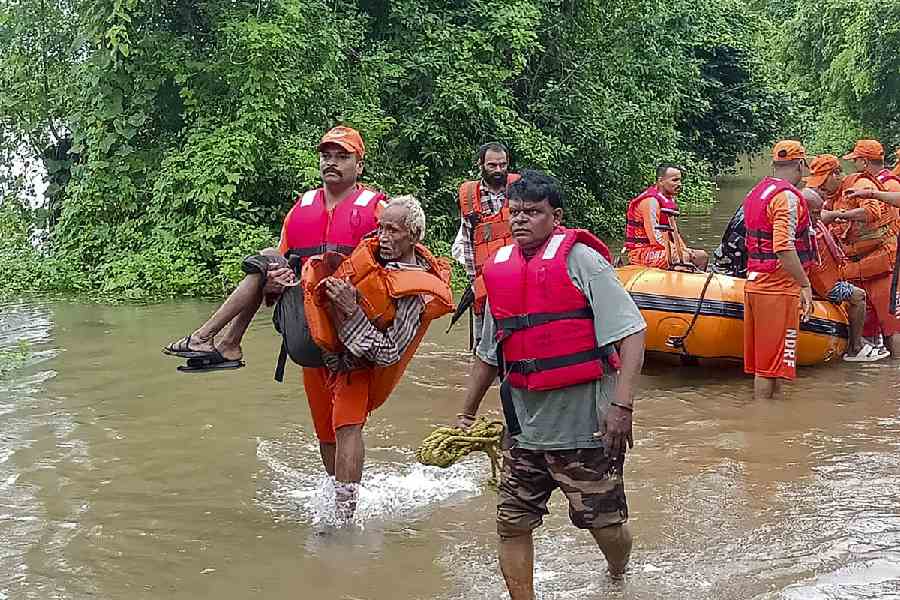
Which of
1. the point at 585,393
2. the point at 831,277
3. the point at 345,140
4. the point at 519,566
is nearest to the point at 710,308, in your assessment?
the point at 831,277

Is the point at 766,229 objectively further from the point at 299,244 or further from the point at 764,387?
the point at 299,244

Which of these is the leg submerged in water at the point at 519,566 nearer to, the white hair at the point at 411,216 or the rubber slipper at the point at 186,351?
the white hair at the point at 411,216

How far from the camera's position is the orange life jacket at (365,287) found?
5.20 meters

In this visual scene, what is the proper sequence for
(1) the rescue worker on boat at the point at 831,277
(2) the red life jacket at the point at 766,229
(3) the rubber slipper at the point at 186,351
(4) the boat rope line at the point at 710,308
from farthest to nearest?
1. (1) the rescue worker on boat at the point at 831,277
2. (4) the boat rope line at the point at 710,308
3. (2) the red life jacket at the point at 766,229
4. (3) the rubber slipper at the point at 186,351

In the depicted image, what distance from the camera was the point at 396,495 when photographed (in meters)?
6.17

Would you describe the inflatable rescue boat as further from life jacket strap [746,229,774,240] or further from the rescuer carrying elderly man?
the rescuer carrying elderly man

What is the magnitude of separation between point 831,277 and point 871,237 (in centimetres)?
59

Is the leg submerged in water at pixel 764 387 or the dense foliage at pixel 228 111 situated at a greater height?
the dense foliage at pixel 228 111

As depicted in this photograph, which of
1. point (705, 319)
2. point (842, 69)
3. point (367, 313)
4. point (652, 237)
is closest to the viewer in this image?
point (367, 313)

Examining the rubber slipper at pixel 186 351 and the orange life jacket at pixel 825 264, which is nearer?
the rubber slipper at pixel 186 351

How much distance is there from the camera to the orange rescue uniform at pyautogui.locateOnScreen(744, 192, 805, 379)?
8023 mm

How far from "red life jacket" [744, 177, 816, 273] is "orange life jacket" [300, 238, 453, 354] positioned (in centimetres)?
343

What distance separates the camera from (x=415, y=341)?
5.48 m

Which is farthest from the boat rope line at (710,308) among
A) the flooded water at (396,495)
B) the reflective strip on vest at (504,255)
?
the reflective strip on vest at (504,255)
